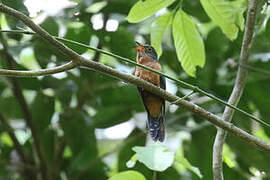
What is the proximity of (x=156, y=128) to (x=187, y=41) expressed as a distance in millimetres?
683

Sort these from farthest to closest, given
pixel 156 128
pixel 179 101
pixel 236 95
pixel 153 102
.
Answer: pixel 153 102
pixel 156 128
pixel 236 95
pixel 179 101

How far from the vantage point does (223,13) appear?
91.7 inches

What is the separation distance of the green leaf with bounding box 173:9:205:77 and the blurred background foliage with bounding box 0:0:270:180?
0.60 metres

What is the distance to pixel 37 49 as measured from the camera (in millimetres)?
3156

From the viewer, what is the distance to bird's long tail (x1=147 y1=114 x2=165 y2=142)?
2.75m

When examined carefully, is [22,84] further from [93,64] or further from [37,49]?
[93,64]

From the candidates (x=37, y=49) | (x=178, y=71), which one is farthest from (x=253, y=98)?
(x=37, y=49)

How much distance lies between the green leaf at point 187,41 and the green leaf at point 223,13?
123mm

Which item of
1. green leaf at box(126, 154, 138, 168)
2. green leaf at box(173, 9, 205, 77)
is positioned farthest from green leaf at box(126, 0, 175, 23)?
green leaf at box(126, 154, 138, 168)

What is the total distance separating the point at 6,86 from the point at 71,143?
0.64 metres

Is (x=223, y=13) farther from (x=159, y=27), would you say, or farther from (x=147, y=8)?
(x=147, y=8)

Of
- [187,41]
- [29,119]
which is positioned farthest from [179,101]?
[29,119]

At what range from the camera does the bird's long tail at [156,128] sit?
275 centimetres

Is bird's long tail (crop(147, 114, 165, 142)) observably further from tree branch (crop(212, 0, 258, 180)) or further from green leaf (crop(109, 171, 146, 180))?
green leaf (crop(109, 171, 146, 180))
